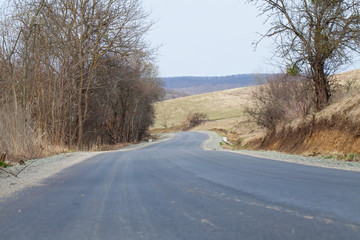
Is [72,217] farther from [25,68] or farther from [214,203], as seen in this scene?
[25,68]

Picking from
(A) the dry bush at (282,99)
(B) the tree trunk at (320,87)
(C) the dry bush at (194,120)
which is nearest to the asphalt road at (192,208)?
(B) the tree trunk at (320,87)

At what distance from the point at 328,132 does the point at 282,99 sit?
20.5ft

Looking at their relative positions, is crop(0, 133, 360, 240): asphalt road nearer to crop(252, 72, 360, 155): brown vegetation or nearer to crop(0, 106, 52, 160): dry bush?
crop(252, 72, 360, 155): brown vegetation

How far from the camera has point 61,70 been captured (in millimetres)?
20453

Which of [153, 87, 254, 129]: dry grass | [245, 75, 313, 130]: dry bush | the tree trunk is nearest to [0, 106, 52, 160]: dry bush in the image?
[245, 75, 313, 130]: dry bush

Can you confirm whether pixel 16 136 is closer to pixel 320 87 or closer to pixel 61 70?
pixel 61 70

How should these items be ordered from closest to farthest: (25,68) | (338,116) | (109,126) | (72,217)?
(72,217) → (338,116) → (25,68) → (109,126)

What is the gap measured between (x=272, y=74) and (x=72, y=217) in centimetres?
2089

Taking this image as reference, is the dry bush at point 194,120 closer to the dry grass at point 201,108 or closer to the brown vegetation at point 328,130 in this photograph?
the dry grass at point 201,108

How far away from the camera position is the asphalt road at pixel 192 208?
10.9 feet

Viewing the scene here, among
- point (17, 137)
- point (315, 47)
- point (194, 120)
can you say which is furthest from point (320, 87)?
point (194, 120)

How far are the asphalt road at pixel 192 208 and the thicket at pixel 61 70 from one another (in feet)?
27.7

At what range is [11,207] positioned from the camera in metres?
4.78

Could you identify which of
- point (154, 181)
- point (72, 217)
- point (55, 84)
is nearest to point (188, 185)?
point (154, 181)
